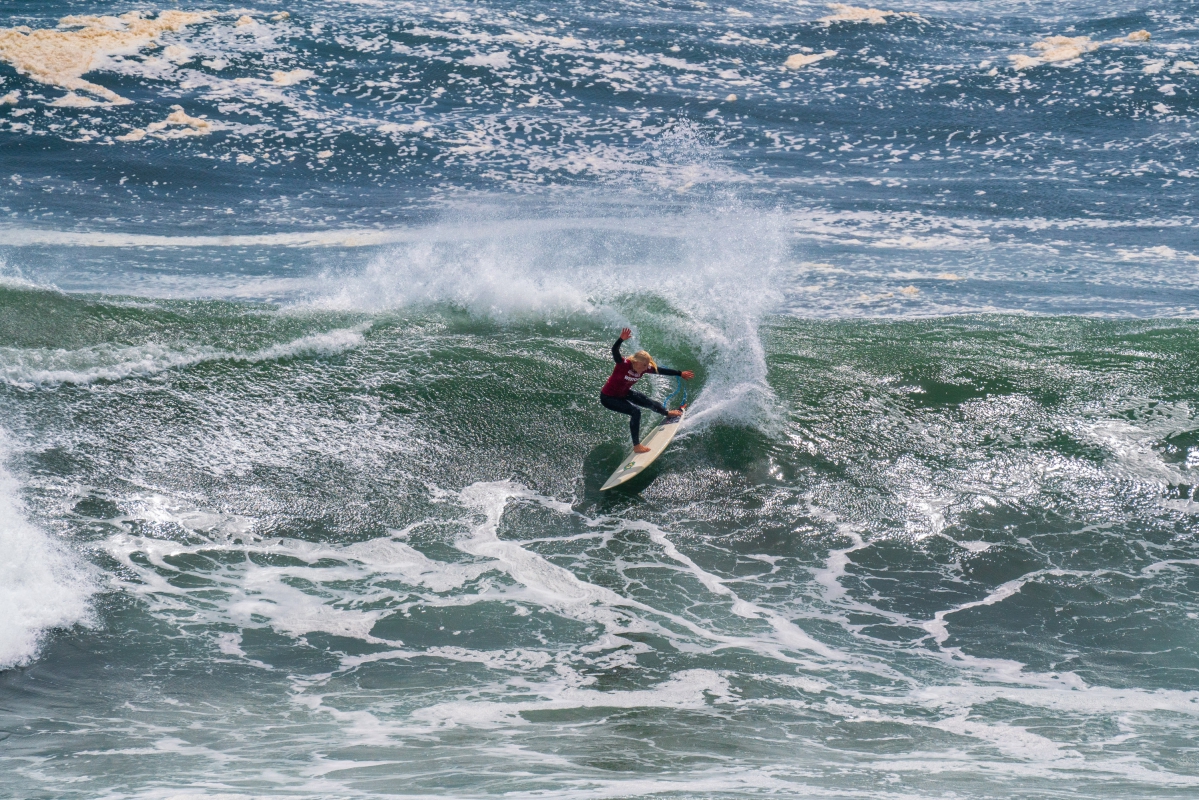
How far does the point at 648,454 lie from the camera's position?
10.8m

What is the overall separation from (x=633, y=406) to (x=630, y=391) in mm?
177

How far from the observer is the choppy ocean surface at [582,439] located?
700 centimetres

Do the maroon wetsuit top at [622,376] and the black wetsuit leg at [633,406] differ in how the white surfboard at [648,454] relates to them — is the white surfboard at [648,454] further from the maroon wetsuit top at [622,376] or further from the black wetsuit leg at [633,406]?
the maroon wetsuit top at [622,376]

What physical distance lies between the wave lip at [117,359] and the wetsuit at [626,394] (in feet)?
13.5

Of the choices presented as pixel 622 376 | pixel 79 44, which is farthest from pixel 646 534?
pixel 79 44

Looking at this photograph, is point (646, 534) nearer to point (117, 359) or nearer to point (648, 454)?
A: point (648, 454)

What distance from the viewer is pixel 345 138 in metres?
21.1

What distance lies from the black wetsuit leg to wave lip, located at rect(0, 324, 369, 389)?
4.11 m

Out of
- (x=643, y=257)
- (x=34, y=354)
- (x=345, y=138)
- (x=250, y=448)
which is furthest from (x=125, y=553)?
(x=345, y=138)

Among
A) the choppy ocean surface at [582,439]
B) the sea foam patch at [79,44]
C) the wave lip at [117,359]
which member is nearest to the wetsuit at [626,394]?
the choppy ocean surface at [582,439]

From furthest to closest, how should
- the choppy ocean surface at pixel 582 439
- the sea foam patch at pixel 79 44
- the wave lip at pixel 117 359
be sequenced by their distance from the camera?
the sea foam patch at pixel 79 44
the wave lip at pixel 117 359
the choppy ocean surface at pixel 582 439

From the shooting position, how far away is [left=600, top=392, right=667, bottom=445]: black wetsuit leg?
10672 millimetres

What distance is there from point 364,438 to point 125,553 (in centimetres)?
288

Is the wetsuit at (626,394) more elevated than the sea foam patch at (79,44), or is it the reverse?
the sea foam patch at (79,44)
